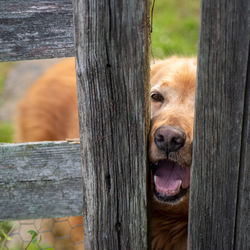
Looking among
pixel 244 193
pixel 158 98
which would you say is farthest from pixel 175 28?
pixel 244 193

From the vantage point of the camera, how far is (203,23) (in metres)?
1.16

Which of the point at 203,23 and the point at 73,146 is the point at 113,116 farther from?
the point at 203,23

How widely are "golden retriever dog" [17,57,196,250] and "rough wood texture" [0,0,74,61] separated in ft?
1.71

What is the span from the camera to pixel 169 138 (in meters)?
1.89

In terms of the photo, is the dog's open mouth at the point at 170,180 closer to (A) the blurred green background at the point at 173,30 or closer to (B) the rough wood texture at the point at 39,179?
(B) the rough wood texture at the point at 39,179

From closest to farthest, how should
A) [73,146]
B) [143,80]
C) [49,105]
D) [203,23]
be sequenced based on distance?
[203,23] → [143,80] → [73,146] → [49,105]

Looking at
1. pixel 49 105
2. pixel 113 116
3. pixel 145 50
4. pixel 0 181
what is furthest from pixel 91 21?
pixel 49 105

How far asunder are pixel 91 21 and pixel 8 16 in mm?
380

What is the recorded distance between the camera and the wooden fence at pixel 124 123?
119cm

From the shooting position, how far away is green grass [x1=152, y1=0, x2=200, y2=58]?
18.6ft

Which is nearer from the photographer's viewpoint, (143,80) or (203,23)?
(203,23)

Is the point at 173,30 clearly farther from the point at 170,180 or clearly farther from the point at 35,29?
the point at 35,29

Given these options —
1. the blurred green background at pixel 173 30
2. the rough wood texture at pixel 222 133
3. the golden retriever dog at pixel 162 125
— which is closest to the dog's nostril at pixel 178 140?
the golden retriever dog at pixel 162 125

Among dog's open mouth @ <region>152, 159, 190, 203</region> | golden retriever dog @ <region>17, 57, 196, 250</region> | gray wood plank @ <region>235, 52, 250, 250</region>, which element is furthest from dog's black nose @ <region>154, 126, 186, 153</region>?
gray wood plank @ <region>235, 52, 250, 250</region>
